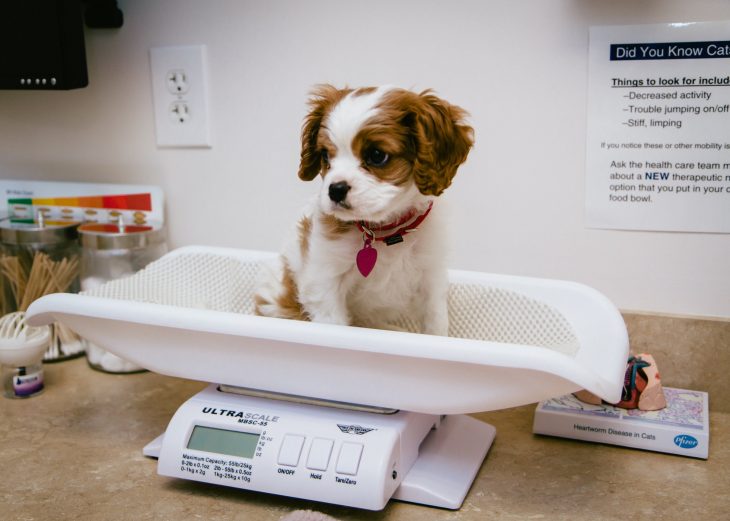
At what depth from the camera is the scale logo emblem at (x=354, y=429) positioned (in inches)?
36.8

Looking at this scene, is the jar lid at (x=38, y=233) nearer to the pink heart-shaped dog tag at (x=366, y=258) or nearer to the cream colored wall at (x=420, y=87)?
the cream colored wall at (x=420, y=87)

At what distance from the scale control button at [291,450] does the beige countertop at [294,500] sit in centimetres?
8

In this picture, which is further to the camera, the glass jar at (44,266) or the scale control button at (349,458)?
the glass jar at (44,266)

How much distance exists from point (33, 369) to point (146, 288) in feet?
1.05

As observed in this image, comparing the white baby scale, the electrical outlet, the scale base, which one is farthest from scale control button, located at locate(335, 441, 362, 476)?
the electrical outlet

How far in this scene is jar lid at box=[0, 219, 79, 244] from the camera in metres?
1.48

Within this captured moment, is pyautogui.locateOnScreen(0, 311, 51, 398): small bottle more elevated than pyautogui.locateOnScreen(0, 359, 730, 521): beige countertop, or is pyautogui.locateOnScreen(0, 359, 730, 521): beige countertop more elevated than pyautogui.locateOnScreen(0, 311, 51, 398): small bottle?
pyautogui.locateOnScreen(0, 311, 51, 398): small bottle

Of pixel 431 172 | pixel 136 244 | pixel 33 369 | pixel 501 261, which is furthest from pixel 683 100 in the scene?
pixel 33 369

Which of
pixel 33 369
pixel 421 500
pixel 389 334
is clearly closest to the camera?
pixel 389 334

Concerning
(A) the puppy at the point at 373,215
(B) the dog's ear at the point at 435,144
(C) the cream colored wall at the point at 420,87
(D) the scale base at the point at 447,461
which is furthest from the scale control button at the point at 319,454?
(C) the cream colored wall at the point at 420,87

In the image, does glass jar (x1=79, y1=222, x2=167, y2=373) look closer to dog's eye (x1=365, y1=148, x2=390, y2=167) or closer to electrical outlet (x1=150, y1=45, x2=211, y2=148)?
electrical outlet (x1=150, y1=45, x2=211, y2=148)

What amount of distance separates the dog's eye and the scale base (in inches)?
16.4

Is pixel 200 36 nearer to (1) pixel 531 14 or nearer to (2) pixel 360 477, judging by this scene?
(1) pixel 531 14

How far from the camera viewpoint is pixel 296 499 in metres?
0.99
